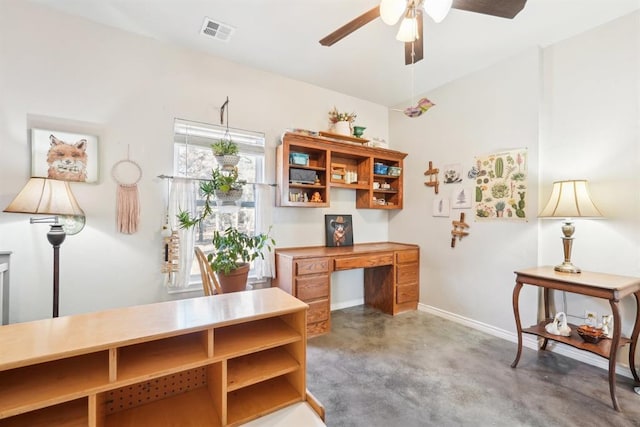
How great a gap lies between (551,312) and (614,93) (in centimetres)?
199

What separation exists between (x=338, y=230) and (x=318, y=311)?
1.13m

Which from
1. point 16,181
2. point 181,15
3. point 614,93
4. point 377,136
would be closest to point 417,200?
point 377,136

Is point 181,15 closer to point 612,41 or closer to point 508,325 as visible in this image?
point 612,41

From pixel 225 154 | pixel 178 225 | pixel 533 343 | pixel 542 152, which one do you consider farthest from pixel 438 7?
pixel 533 343

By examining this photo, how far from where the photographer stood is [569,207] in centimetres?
229

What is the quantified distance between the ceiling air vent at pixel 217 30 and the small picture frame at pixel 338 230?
220 centimetres

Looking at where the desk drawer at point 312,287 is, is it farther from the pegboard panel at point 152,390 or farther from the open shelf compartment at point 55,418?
the open shelf compartment at point 55,418

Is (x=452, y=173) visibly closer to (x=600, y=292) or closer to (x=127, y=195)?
(x=600, y=292)

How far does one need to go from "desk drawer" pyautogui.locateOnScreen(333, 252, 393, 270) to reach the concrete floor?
0.71m

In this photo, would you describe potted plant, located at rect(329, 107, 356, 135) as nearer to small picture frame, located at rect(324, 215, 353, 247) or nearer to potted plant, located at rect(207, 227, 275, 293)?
small picture frame, located at rect(324, 215, 353, 247)

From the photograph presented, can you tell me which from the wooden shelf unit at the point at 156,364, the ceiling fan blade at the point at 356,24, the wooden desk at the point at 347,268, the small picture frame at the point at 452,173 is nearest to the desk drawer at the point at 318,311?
the wooden desk at the point at 347,268

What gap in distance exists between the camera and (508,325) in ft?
9.37

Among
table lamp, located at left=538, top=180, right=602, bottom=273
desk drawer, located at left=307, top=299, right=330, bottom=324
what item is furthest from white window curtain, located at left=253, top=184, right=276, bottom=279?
table lamp, located at left=538, top=180, right=602, bottom=273

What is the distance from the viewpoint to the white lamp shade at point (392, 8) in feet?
5.07
